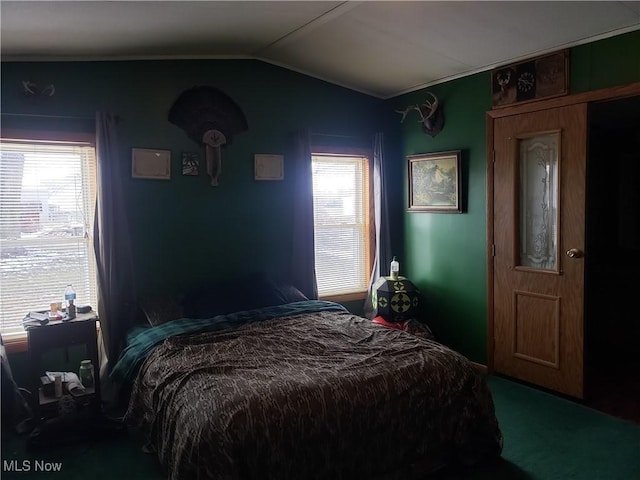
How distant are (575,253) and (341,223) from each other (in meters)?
2.10

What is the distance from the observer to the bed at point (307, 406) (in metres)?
2.12

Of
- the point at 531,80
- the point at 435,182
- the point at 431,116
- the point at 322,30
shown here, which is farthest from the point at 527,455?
the point at 322,30

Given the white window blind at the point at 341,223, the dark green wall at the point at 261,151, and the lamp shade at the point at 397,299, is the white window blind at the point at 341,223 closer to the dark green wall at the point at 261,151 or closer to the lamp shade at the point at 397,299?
the dark green wall at the point at 261,151

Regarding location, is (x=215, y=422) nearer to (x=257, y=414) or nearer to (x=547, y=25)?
(x=257, y=414)

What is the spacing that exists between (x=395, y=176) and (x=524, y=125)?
4.77ft

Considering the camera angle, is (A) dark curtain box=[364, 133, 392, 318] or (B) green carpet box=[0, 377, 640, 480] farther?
(A) dark curtain box=[364, 133, 392, 318]

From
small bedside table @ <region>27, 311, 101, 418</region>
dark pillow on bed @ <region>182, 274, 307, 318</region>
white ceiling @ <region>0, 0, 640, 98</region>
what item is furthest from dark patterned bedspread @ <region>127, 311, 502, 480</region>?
white ceiling @ <region>0, 0, 640, 98</region>

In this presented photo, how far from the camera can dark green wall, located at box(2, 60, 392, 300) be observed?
11.5ft

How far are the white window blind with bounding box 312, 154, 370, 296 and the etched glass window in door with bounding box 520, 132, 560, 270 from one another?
1.55m

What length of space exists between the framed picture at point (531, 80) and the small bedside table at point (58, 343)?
3386mm

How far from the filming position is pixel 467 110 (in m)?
4.12

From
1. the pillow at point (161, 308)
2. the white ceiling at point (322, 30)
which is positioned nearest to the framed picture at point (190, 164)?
the white ceiling at point (322, 30)

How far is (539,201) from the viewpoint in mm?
3678

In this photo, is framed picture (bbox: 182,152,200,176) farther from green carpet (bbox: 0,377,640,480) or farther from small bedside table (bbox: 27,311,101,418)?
green carpet (bbox: 0,377,640,480)
